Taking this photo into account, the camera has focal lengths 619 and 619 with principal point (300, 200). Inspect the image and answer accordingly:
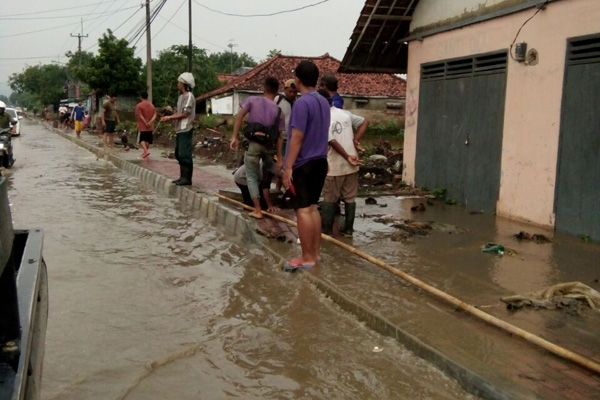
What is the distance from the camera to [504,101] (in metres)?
8.88

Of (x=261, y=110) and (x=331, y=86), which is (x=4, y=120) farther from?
(x=331, y=86)

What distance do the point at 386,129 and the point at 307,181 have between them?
26.2 meters

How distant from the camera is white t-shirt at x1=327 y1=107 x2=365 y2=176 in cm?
690

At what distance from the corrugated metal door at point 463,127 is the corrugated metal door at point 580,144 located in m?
1.33

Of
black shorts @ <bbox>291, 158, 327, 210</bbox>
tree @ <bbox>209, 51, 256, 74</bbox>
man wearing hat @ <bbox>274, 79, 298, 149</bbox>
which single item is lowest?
black shorts @ <bbox>291, 158, 327, 210</bbox>

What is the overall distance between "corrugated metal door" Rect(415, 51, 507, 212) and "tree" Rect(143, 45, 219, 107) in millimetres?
29646

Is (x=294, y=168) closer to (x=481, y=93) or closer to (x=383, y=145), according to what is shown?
(x=481, y=93)

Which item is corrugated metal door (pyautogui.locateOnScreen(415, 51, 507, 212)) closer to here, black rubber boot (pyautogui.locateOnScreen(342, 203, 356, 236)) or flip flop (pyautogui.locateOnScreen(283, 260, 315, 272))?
black rubber boot (pyautogui.locateOnScreen(342, 203, 356, 236))

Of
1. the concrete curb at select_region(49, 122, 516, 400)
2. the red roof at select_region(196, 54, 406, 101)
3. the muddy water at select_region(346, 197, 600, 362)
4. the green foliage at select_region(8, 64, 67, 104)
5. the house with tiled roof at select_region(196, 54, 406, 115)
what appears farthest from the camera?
the green foliage at select_region(8, 64, 67, 104)

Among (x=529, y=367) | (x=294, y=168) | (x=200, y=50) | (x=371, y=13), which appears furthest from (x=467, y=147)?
(x=200, y=50)

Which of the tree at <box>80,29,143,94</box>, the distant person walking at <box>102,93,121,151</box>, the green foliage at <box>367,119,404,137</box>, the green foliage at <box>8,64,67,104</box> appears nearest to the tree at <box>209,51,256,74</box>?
the green foliage at <box>8,64,67,104</box>

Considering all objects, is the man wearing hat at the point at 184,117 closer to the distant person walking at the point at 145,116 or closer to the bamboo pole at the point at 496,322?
the bamboo pole at the point at 496,322

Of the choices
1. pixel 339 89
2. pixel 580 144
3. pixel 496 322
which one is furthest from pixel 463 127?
pixel 339 89

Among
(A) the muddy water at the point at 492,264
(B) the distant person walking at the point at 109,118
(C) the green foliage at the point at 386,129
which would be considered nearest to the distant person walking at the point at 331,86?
(A) the muddy water at the point at 492,264
